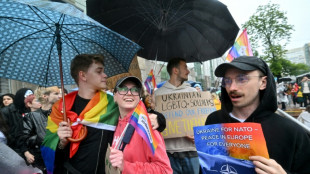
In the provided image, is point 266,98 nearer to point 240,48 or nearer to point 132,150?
point 132,150

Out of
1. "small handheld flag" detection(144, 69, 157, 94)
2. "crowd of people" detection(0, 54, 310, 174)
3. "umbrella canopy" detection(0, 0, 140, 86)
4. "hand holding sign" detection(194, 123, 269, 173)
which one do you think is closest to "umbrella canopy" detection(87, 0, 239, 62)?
"small handheld flag" detection(144, 69, 157, 94)

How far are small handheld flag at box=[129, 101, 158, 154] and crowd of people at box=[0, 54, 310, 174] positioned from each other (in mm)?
50

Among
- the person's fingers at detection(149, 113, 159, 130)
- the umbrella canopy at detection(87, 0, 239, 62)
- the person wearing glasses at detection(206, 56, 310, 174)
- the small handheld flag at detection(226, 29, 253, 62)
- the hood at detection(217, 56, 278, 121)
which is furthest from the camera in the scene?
the small handheld flag at detection(226, 29, 253, 62)

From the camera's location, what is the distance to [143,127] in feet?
5.82

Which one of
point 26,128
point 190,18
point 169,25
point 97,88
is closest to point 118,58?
point 97,88

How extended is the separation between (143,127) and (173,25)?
2.25 metres

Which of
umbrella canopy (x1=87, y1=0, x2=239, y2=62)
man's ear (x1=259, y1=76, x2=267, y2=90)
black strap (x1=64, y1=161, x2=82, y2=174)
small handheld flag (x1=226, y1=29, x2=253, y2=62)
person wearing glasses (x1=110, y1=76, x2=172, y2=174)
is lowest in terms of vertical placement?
black strap (x1=64, y1=161, x2=82, y2=174)

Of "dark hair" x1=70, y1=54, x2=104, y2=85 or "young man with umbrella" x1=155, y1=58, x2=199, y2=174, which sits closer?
"dark hair" x1=70, y1=54, x2=104, y2=85

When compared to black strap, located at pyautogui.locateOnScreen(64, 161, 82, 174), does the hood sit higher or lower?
higher

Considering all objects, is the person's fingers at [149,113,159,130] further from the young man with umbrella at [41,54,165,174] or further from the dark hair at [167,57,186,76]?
the dark hair at [167,57,186,76]

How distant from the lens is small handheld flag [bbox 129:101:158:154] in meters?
1.75

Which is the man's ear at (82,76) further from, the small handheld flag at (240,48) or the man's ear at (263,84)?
the small handheld flag at (240,48)

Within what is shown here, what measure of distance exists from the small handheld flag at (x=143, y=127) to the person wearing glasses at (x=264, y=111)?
60 cm

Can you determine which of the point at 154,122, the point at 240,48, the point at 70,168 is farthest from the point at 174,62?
the point at 70,168
